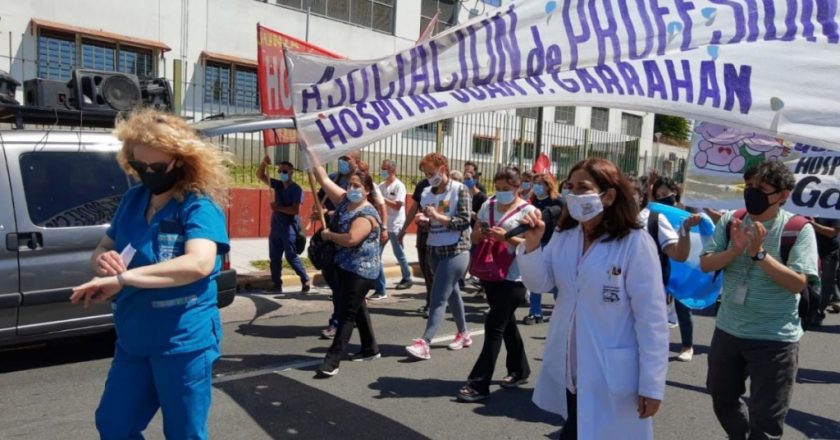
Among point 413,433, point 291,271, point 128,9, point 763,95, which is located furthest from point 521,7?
point 128,9

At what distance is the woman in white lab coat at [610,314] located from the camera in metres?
2.83

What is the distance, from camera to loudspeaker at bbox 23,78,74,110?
5867 mm

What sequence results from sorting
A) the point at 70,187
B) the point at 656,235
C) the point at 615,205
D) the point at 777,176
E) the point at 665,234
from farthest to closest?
the point at 70,187, the point at 656,235, the point at 665,234, the point at 777,176, the point at 615,205

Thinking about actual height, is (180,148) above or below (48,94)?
below

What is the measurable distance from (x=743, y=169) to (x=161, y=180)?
361cm

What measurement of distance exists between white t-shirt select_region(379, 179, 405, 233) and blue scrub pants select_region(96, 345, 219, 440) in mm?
6697

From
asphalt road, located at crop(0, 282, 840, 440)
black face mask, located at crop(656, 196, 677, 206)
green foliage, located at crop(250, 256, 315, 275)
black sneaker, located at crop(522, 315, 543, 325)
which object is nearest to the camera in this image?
asphalt road, located at crop(0, 282, 840, 440)

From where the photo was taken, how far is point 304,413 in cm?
473

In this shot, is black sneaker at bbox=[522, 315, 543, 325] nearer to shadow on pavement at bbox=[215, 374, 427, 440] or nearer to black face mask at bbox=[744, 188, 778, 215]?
shadow on pavement at bbox=[215, 374, 427, 440]

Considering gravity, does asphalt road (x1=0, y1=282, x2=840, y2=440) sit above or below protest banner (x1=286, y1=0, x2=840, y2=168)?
below

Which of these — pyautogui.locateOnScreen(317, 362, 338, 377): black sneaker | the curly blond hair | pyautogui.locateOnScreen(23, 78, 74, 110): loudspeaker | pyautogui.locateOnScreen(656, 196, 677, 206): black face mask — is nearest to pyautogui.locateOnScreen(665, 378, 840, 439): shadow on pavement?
pyautogui.locateOnScreen(656, 196, 677, 206): black face mask

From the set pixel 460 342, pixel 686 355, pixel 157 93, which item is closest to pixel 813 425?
pixel 686 355

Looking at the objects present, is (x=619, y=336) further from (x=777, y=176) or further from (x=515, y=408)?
(x=515, y=408)

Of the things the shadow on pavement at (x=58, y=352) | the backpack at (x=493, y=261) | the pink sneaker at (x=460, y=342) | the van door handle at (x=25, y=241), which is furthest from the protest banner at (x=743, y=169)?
the shadow on pavement at (x=58, y=352)
